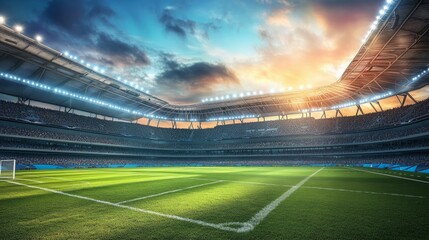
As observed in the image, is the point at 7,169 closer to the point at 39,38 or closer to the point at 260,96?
the point at 39,38

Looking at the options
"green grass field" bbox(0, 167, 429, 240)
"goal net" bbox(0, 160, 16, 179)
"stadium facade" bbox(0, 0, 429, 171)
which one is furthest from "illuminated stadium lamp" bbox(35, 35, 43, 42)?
"green grass field" bbox(0, 167, 429, 240)

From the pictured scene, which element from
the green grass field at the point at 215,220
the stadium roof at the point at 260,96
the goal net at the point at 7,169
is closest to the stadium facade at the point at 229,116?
the stadium roof at the point at 260,96

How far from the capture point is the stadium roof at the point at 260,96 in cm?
2433

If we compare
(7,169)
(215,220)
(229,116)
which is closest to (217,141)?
(229,116)

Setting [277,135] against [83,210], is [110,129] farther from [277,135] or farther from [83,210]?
[83,210]

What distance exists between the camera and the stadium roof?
24.3m

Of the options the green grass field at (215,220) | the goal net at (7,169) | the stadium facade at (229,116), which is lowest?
the goal net at (7,169)

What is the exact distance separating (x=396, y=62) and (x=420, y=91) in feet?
56.9

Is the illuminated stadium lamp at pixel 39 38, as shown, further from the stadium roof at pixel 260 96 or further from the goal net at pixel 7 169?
the goal net at pixel 7 169

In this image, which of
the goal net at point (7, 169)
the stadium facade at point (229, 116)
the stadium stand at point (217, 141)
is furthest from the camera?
the stadium stand at point (217, 141)

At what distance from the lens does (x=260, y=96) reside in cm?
5119

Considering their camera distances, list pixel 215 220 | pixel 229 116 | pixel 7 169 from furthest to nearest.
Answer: pixel 229 116 → pixel 7 169 → pixel 215 220

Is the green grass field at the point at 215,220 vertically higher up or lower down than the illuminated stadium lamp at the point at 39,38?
lower down

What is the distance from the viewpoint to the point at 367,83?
40062 mm
